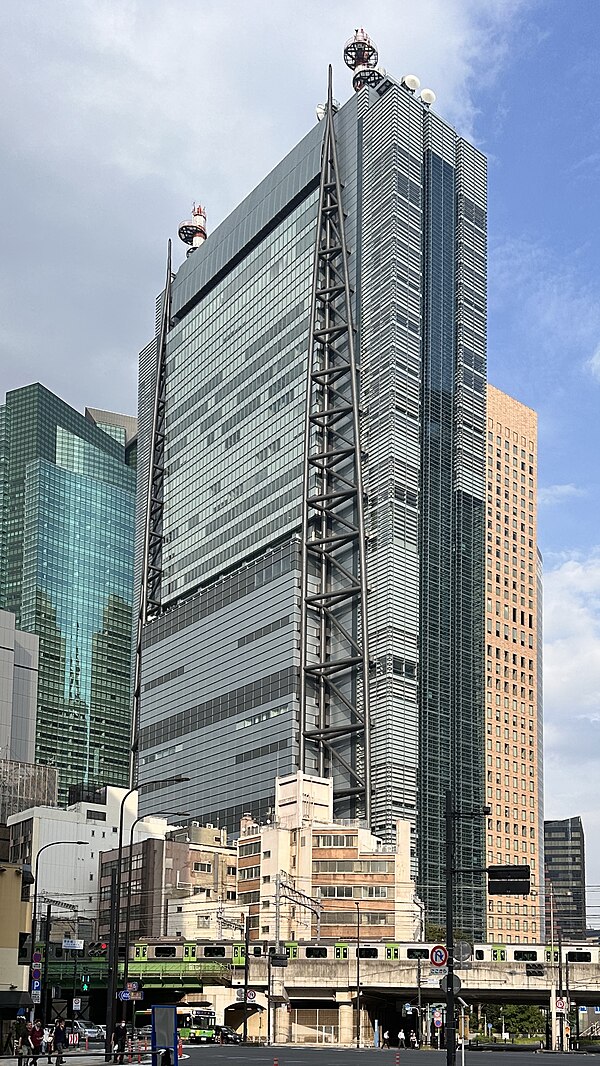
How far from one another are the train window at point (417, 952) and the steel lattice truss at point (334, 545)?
145ft

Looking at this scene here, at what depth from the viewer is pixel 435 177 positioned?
198625mm

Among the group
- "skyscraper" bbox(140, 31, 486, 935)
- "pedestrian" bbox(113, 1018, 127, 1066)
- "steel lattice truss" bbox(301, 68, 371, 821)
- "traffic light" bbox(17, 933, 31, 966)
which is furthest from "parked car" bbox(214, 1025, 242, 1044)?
"steel lattice truss" bbox(301, 68, 371, 821)

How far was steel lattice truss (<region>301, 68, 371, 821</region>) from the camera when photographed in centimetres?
17488

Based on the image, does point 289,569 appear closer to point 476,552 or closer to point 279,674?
point 279,674

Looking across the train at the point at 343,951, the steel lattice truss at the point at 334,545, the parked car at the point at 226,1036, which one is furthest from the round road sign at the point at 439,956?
the steel lattice truss at the point at 334,545

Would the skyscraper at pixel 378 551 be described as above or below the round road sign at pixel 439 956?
above

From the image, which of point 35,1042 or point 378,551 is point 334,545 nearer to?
point 378,551

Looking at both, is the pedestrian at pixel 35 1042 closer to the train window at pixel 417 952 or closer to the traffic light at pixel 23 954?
the traffic light at pixel 23 954

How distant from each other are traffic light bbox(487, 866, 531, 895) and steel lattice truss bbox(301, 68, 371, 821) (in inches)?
4825

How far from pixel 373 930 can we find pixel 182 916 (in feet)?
85.4

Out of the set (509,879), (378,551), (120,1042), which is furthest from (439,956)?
(378,551)

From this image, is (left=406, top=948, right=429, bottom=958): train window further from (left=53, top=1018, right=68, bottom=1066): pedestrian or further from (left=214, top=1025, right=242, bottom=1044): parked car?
(left=53, top=1018, right=68, bottom=1066): pedestrian

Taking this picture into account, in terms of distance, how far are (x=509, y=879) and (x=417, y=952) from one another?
80.1 meters

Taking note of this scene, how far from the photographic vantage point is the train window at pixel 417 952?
4749 inches
